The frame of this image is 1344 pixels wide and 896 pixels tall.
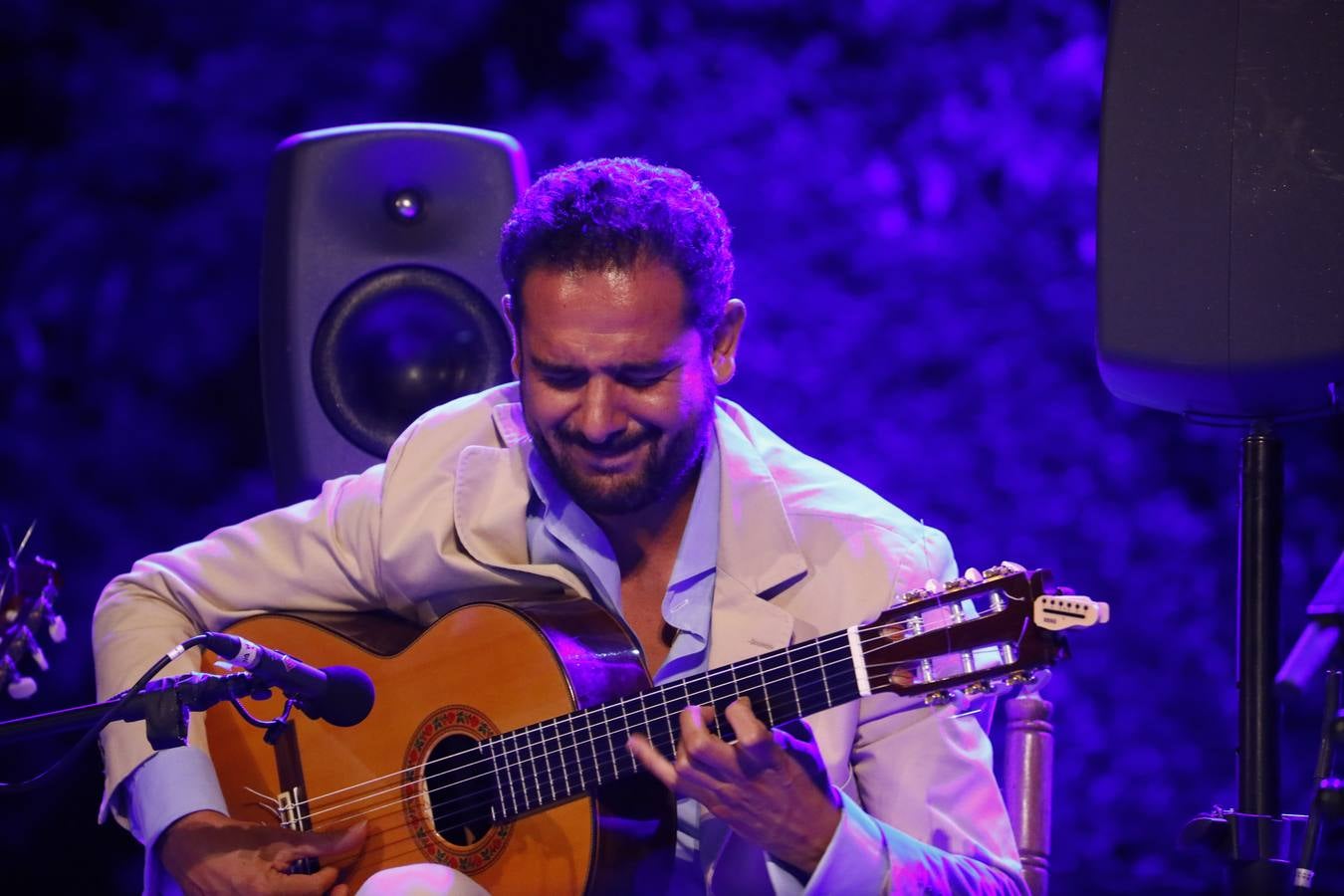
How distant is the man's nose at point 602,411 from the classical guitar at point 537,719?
0.26 metres

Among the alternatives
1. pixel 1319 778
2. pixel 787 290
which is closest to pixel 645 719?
pixel 1319 778

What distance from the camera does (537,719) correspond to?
2.09 metres

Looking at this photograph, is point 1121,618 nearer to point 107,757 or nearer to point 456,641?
point 456,641

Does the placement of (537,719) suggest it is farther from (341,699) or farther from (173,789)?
(173,789)

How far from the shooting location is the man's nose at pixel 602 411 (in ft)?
7.14

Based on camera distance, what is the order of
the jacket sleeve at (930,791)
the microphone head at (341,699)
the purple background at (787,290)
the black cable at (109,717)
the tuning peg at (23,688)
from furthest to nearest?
the purple background at (787,290), the tuning peg at (23,688), the jacket sleeve at (930,791), the microphone head at (341,699), the black cable at (109,717)

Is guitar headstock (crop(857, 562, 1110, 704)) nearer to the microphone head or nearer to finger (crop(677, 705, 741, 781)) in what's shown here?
finger (crop(677, 705, 741, 781))

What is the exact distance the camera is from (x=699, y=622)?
2.26 meters

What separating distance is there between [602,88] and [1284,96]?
6.21 ft

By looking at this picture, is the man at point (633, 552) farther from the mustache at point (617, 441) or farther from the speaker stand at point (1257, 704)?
the speaker stand at point (1257, 704)

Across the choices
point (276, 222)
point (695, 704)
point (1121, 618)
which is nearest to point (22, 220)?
point (276, 222)

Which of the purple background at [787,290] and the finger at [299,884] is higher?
the purple background at [787,290]

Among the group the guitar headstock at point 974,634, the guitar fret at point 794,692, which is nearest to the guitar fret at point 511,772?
the guitar fret at point 794,692

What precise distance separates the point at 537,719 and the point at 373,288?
42.7 inches
